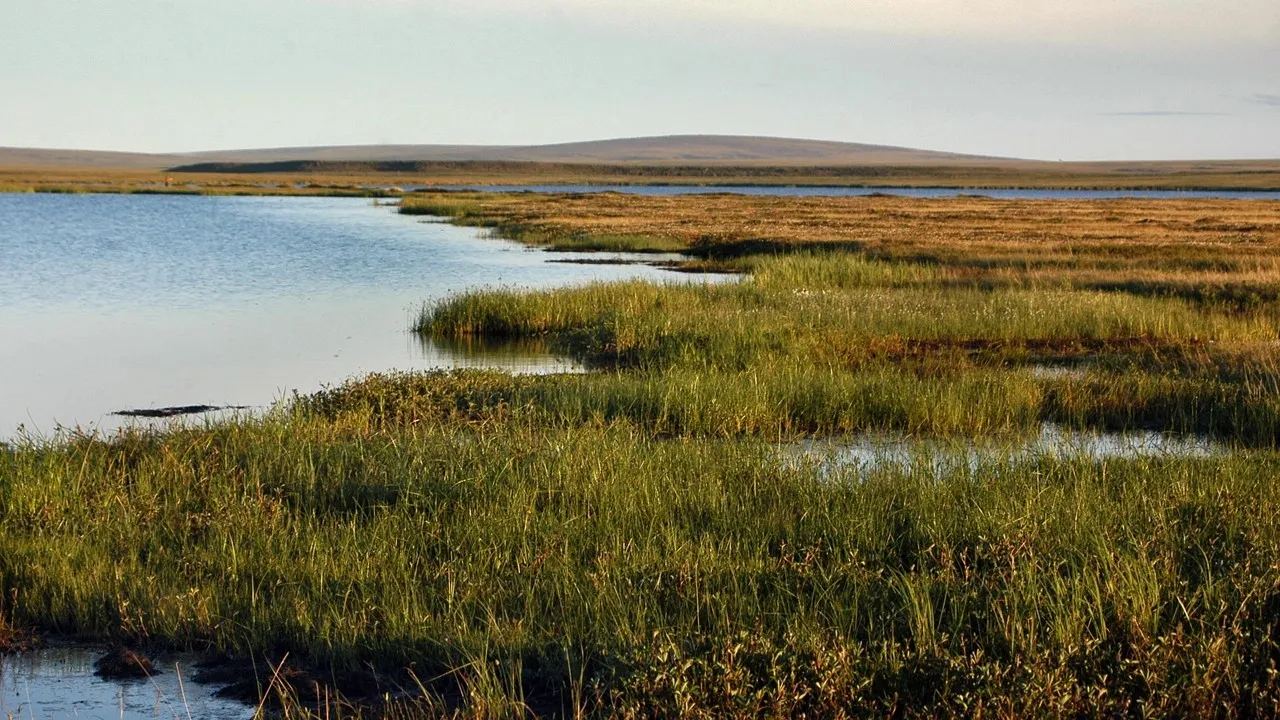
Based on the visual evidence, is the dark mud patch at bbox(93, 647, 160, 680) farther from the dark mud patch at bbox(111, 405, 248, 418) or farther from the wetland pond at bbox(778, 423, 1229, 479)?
the dark mud patch at bbox(111, 405, 248, 418)

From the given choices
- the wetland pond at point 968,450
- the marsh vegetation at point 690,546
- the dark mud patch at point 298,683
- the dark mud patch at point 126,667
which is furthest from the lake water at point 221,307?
the wetland pond at point 968,450

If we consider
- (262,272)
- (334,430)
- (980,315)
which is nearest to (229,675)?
(334,430)

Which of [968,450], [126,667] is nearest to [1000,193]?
[968,450]

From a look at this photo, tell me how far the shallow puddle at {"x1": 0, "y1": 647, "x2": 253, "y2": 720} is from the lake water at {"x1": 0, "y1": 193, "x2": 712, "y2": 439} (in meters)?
4.57

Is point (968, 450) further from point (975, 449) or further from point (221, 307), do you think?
point (221, 307)

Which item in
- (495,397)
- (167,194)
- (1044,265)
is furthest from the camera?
(167,194)

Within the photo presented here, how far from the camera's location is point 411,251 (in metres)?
43.7

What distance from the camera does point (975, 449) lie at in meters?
11.7

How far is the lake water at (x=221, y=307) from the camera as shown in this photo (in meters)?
17.5

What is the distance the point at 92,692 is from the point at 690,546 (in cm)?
336

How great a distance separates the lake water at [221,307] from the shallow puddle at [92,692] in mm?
4573

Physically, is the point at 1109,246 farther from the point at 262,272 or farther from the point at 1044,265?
the point at 262,272

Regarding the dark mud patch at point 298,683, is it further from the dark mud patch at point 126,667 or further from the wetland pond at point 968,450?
the wetland pond at point 968,450

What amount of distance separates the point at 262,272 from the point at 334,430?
26141 millimetres
